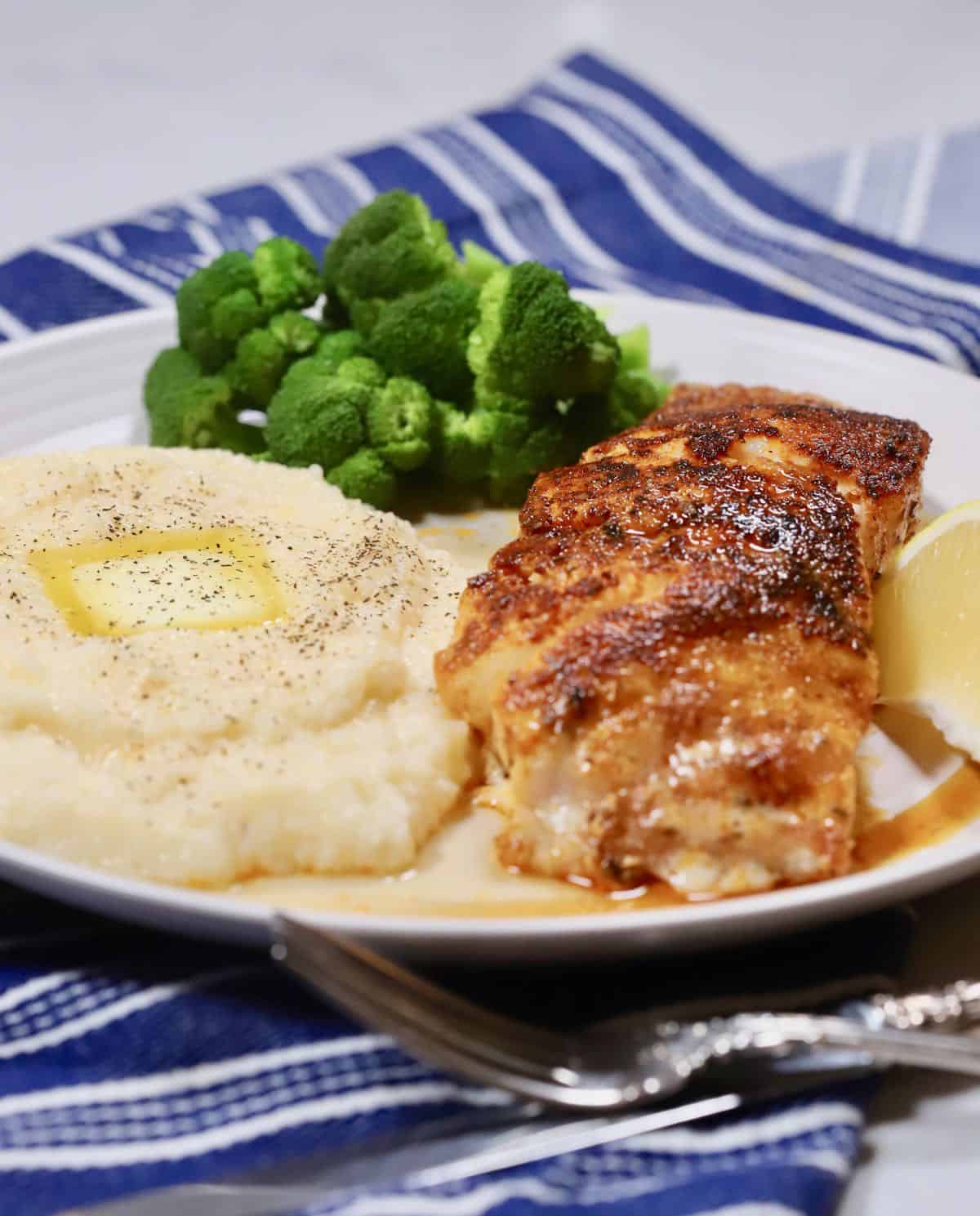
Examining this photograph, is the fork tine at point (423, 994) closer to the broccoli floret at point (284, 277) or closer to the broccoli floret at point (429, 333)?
the broccoli floret at point (429, 333)

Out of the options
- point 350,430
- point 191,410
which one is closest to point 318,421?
point 350,430

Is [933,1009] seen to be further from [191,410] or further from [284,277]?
[284,277]

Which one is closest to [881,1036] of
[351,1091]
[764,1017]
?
[764,1017]

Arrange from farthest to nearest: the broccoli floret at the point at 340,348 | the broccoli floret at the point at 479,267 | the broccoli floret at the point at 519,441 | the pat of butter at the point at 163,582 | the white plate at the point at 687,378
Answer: the broccoli floret at the point at 479,267
the broccoli floret at the point at 340,348
the broccoli floret at the point at 519,441
the pat of butter at the point at 163,582
the white plate at the point at 687,378

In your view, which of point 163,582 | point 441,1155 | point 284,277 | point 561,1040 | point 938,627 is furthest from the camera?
point 284,277

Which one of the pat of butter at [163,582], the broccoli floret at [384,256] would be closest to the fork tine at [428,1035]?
the pat of butter at [163,582]

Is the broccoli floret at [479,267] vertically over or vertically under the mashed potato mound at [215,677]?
over

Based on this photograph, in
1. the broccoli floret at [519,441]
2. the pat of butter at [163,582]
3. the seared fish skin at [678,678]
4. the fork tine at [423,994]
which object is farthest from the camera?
the broccoli floret at [519,441]
